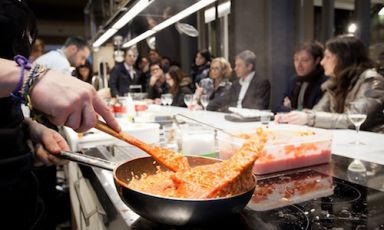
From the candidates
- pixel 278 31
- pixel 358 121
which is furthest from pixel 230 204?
pixel 278 31

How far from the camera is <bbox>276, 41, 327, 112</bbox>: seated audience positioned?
130 inches

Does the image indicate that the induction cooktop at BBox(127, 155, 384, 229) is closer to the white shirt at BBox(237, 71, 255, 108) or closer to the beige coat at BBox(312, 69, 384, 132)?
the beige coat at BBox(312, 69, 384, 132)

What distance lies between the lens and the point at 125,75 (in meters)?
5.57

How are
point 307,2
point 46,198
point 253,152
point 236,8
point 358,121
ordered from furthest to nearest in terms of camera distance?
point 307,2, point 46,198, point 236,8, point 358,121, point 253,152

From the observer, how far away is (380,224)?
2.16 ft

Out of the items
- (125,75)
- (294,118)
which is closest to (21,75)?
(294,118)

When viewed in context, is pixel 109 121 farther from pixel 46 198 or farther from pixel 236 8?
pixel 46 198

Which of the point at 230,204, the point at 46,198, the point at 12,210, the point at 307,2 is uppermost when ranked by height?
the point at 307,2

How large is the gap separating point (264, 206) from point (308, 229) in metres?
0.14

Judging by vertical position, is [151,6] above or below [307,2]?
below

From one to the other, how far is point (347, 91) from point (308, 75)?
111cm

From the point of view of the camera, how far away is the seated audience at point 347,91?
6.27ft

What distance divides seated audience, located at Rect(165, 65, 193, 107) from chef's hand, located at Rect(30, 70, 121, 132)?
3166 mm

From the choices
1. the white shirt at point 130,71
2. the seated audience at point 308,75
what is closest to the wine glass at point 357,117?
the seated audience at point 308,75
